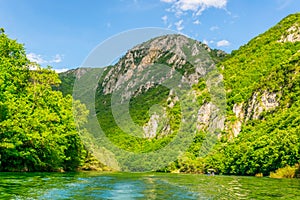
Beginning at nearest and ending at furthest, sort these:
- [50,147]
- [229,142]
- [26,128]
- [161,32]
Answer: [161,32], [26,128], [50,147], [229,142]

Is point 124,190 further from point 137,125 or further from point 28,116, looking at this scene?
point 137,125

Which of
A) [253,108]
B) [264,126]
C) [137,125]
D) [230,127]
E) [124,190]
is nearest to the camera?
[124,190]

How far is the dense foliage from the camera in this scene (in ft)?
132

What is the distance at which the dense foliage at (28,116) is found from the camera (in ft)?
132

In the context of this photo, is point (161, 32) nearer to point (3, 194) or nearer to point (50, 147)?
point (50, 147)

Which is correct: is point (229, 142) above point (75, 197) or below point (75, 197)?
above

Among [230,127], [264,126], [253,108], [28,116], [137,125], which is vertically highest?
[253,108]

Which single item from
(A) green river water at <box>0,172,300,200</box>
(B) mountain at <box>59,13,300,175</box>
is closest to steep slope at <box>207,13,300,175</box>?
(B) mountain at <box>59,13,300,175</box>

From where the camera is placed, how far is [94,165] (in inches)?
2783

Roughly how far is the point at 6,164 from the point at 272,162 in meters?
61.0

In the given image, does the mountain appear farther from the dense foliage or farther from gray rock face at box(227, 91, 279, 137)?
the dense foliage

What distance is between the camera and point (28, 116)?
43.0 metres

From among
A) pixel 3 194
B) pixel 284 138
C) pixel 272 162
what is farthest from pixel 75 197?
pixel 284 138

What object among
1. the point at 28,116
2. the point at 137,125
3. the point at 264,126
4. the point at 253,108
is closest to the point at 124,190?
the point at 28,116
